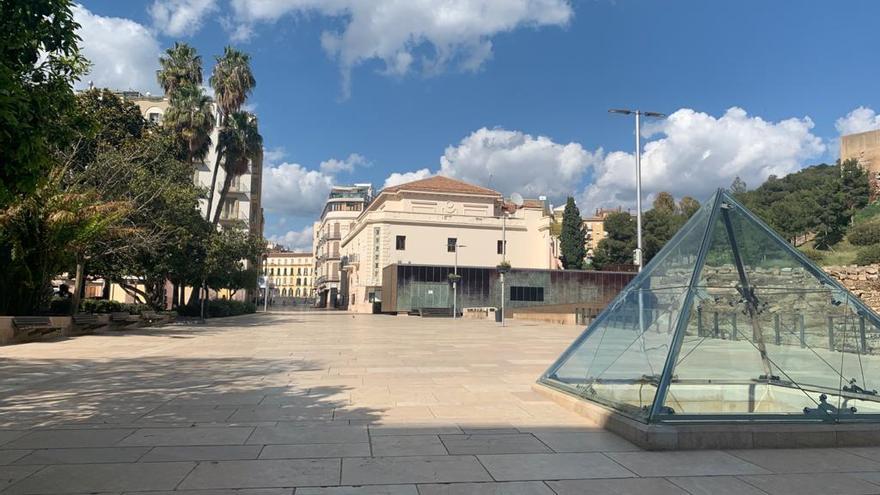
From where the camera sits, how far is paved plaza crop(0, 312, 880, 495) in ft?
15.0

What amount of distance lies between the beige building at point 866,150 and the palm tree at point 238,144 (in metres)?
68.2

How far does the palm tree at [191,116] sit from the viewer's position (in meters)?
33.0

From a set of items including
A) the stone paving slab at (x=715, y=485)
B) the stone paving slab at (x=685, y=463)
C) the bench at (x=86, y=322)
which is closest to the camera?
the stone paving slab at (x=715, y=485)

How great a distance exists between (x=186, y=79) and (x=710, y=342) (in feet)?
116

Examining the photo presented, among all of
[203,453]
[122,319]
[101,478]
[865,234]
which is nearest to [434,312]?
[122,319]

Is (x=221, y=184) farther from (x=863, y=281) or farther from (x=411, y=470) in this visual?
(x=411, y=470)

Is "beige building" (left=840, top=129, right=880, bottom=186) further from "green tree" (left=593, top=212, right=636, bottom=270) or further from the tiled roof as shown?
the tiled roof

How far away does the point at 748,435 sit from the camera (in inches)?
227

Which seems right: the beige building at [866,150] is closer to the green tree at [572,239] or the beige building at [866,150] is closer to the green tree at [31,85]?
the green tree at [572,239]

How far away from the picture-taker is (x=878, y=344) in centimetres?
709

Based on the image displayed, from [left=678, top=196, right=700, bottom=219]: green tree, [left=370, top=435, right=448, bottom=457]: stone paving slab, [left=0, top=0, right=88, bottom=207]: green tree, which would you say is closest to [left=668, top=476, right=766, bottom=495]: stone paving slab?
[left=370, top=435, right=448, bottom=457]: stone paving slab

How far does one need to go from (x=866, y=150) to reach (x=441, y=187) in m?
51.5

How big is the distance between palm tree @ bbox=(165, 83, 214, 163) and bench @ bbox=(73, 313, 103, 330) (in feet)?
46.6

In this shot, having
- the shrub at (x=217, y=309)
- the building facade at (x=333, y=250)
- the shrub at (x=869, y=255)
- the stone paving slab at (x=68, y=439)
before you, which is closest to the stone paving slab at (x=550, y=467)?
the stone paving slab at (x=68, y=439)
